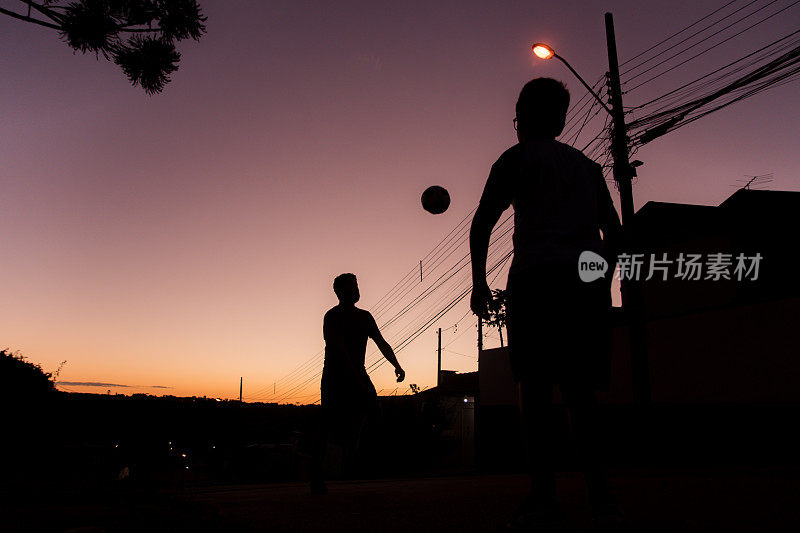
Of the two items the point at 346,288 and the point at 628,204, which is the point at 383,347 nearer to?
the point at 346,288

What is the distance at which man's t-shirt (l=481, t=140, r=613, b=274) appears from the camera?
2320 mm

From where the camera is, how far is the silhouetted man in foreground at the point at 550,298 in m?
2.19

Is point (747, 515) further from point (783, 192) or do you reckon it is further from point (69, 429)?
point (69, 429)

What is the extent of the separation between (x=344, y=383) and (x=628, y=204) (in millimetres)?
7722

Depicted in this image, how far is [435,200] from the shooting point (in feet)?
33.0

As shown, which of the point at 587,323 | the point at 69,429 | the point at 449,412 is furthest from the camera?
the point at 449,412

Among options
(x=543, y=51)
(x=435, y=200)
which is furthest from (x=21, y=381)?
(x=543, y=51)

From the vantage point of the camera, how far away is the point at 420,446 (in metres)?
27.9

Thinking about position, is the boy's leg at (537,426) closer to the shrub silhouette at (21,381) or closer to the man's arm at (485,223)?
the man's arm at (485,223)

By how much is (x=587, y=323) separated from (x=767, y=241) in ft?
52.6

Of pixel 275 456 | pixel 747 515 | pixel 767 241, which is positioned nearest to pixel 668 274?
pixel 767 241

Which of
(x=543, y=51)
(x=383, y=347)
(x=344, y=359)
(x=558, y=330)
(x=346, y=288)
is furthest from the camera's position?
(x=543, y=51)

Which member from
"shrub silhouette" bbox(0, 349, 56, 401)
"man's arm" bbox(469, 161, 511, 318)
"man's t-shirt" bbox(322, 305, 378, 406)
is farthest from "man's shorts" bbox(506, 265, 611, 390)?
"shrub silhouette" bbox(0, 349, 56, 401)

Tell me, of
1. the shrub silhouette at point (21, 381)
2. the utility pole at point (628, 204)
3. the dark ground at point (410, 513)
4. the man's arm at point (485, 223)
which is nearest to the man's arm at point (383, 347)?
the dark ground at point (410, 513)
